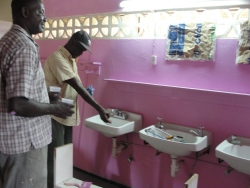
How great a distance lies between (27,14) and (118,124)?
1.44m

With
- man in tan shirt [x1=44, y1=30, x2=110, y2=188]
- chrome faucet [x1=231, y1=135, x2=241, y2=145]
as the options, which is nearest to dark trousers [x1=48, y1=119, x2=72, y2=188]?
man in tan shirt [x1=44, y1=30, x2=110, y2=188]

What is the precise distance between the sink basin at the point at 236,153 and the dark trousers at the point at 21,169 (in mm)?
1150

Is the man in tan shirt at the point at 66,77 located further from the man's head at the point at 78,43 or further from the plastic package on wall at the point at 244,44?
the plastic package on wall at the point at 244,44

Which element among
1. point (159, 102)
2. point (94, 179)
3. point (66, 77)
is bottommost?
point (94, 179)

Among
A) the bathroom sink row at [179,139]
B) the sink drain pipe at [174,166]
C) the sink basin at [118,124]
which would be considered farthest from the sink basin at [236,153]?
the sink basin at [118,124]

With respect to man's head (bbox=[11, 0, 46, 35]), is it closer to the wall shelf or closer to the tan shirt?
the tan shirt

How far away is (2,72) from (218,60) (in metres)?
1.53

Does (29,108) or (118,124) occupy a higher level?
(29,108)

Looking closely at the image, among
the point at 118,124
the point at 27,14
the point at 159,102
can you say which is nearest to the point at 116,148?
the point at 118,124

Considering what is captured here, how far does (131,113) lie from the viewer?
2.39m

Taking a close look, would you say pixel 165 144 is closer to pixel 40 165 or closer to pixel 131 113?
Answer: pixel 131 113

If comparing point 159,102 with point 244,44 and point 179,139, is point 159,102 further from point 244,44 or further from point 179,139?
point 244,44

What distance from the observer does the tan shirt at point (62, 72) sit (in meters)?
1.89

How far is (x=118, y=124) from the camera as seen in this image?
2.42 metres
